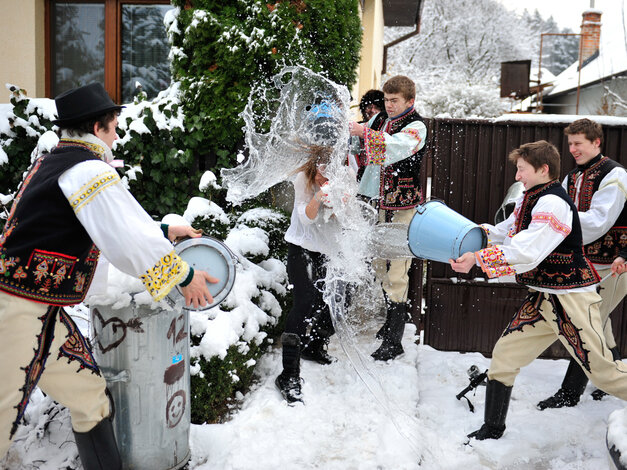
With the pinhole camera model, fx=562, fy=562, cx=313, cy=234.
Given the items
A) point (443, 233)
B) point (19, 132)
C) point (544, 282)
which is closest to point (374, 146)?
point (443, 233)

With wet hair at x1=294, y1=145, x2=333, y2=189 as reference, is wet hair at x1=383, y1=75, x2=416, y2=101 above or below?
above

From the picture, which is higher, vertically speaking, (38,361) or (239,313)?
(38,361)

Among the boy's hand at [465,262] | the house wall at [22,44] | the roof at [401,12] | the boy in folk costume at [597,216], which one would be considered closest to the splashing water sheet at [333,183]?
the boy's hand at [465,262]

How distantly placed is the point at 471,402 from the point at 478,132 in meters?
2.26

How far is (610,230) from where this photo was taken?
3.85 metres

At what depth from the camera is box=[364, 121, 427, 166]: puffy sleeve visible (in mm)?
3787

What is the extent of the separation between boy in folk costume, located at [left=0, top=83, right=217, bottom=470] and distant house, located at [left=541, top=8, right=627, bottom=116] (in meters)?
12.7

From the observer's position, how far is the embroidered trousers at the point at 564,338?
9.87 ft

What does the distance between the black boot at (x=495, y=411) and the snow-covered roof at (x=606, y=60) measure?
36.3ft

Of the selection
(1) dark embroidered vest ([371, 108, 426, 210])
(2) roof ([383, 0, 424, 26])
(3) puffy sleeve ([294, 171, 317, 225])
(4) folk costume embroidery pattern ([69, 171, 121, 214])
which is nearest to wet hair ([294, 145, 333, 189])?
(3) puffy sleeve ([294, 171, 317, 225])

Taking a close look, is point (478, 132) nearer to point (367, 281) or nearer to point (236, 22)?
point (367, 281)

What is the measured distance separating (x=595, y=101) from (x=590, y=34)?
3530 millimetres

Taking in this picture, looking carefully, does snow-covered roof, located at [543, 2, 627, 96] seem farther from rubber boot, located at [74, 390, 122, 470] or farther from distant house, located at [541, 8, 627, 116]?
rubber boot, located at [74, 390, 122, 470]

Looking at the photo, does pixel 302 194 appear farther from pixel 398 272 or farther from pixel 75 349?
pixel 75 349
